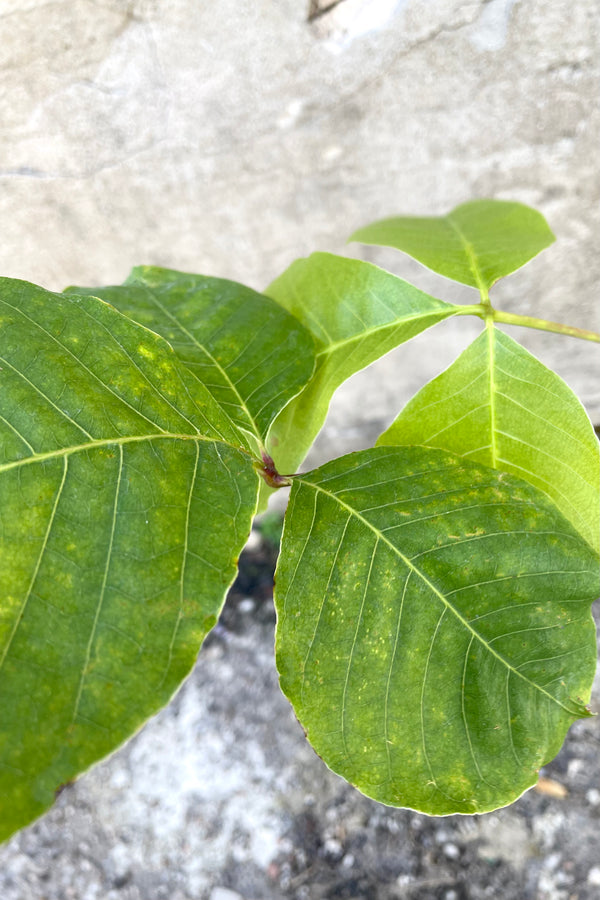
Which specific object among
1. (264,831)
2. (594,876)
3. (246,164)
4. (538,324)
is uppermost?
(246,164)

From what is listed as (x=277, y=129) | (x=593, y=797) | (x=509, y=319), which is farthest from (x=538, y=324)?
(x=593, y=797)

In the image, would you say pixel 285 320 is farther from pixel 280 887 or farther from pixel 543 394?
pixel 280 887

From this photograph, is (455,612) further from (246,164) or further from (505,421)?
(246,164)

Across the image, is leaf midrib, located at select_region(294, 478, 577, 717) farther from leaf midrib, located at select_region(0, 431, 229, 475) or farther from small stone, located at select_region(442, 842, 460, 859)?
small stone, located at select_region(442, 842, 460, 859)

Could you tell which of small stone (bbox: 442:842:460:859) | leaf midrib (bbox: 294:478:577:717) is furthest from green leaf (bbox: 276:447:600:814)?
small stone (bbox: 442:842:460:859)

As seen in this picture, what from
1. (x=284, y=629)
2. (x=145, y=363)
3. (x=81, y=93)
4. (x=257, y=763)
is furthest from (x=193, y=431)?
(x=257, y=763)

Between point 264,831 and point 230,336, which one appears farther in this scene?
point 264,831
